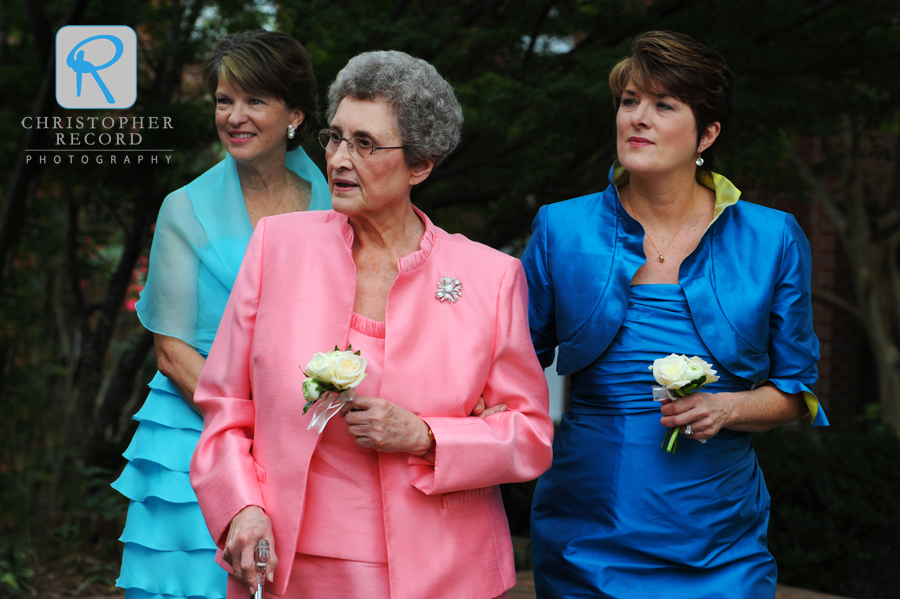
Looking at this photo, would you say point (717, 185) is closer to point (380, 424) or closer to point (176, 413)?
point (380, 424)

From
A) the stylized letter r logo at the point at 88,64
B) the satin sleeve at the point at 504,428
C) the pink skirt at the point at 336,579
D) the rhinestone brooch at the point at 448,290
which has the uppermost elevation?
the stylized letter r logo at the point at 88,64

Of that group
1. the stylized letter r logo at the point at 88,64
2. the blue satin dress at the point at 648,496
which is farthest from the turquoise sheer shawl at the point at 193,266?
the stylized letter r logo at the point at 88,64

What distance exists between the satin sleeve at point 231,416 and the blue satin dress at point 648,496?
1.02 m

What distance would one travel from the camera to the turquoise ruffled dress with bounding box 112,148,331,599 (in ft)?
10.4

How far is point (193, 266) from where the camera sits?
331 cm

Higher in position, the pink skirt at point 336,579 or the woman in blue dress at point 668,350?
the woman in blue dress at point 668,350

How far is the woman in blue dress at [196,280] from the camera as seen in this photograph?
3199mm

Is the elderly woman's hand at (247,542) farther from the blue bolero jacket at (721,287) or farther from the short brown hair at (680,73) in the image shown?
the short brown hair at (680,73)

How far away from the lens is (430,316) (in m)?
2.54

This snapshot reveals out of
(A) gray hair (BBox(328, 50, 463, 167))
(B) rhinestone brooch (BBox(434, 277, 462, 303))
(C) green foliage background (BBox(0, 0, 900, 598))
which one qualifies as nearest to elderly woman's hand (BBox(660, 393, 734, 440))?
(B) rhinestone brooch (BBox(434, 277, 462, 303))

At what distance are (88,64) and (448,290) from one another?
5.17 meters

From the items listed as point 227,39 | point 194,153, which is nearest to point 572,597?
point 227,39

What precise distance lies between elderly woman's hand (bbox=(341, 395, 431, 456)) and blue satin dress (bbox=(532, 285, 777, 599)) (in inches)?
30.0

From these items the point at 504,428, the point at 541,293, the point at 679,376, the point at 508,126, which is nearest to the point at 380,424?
the point at 504,428
